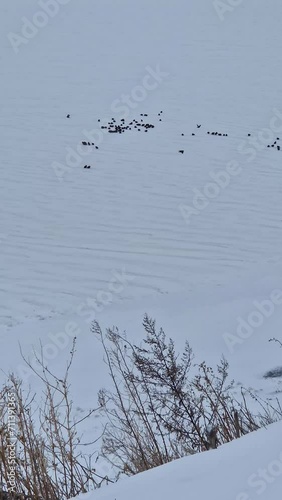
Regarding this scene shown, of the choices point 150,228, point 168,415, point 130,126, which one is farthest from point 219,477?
point 130,126

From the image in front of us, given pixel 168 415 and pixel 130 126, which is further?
pixel 130 126

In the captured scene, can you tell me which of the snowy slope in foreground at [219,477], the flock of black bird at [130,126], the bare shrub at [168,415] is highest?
the flock of black bird at [130,126]

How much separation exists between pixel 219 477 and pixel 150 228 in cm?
914

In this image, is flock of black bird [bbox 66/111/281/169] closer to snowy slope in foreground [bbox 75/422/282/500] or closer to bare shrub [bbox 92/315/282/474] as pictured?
bare shrub [bbox 92/315/282/474]

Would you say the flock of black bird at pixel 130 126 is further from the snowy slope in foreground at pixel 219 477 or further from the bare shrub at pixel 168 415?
the snowy slope in foreground at pixel 219 477

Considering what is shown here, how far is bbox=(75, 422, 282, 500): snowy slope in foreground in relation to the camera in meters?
2.30

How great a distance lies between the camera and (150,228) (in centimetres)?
1149

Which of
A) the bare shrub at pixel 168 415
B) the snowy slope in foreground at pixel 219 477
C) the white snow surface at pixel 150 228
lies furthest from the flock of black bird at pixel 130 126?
the snowy slope in foreground at pixel 219 477

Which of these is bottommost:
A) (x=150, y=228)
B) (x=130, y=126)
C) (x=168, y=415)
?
(x=168, y=415)

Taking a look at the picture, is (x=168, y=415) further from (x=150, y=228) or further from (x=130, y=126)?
(x=130, y=126)

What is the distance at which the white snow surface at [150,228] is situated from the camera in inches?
280

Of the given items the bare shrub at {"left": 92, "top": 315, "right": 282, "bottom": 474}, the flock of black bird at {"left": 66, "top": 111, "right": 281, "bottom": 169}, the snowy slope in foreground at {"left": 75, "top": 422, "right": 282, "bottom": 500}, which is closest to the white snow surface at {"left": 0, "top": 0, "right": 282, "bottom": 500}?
the snowy slope in foreground at {"left": 75, "top": 422, "right": 282, "bottom": 500}

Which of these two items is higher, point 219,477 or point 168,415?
point 168,415

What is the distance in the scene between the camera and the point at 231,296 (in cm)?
878
